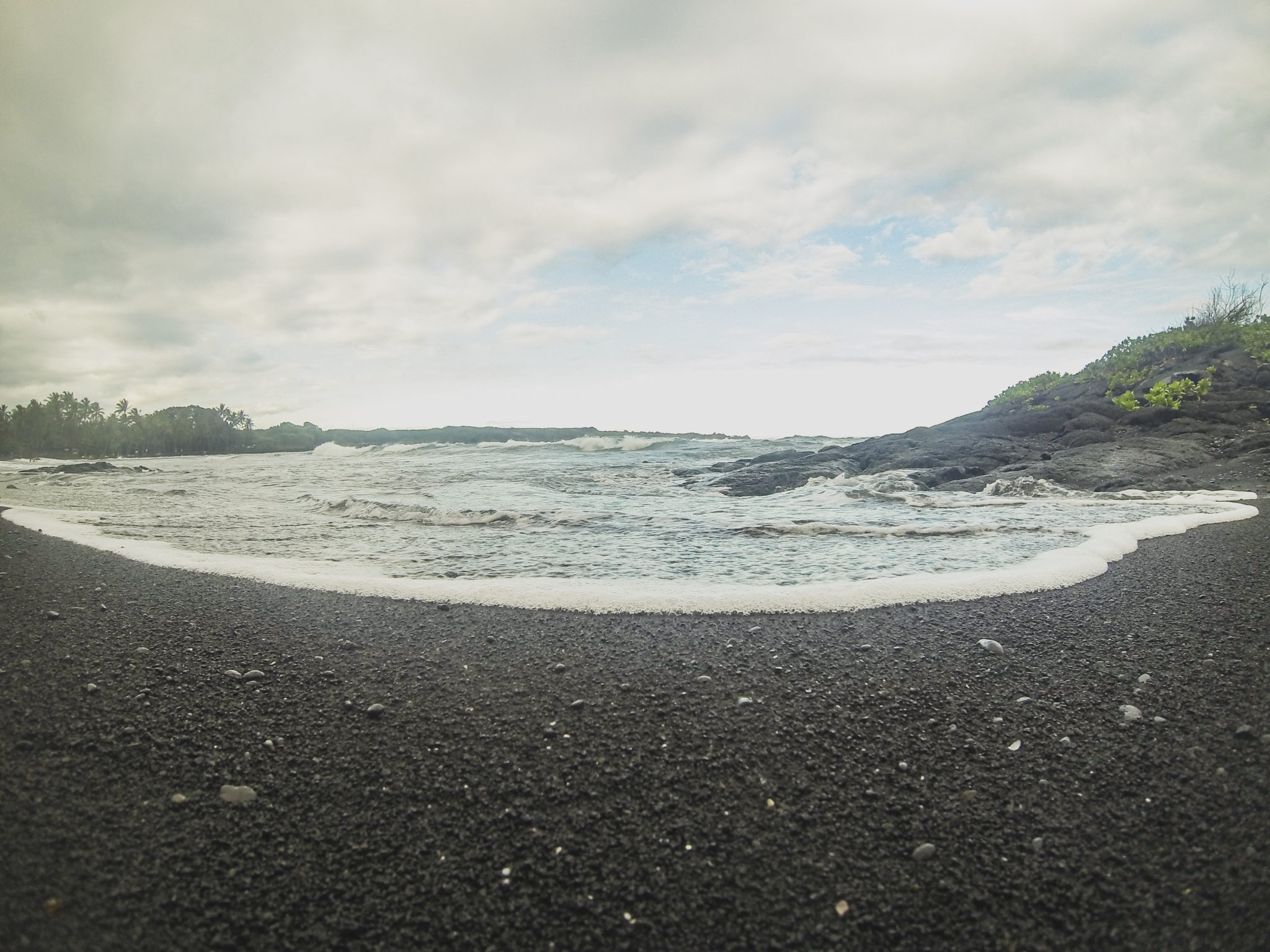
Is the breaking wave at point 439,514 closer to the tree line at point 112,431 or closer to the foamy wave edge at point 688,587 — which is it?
the foamy wave edge at point 688,587

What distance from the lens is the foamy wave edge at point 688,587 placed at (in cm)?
466

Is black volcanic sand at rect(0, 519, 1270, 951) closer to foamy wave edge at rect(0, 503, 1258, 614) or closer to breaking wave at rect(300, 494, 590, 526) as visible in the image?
foamy wave edge at rect(0, 503, 1258, 614)

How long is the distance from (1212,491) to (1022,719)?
34.9 ft

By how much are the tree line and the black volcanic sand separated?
61.3 m

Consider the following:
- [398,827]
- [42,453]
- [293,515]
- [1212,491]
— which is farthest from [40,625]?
[42,453]

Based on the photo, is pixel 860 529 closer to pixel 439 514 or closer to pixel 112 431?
pixel 439 514

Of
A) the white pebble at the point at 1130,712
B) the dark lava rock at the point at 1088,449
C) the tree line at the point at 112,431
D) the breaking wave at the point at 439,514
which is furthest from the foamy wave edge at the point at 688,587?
the tree line at the point at 112,431

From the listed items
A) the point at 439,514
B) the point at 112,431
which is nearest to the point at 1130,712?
the point at 439,514

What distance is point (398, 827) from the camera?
84.1 inches

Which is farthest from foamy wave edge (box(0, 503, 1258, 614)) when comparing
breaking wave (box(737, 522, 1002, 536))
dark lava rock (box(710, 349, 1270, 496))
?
dark lava rock (box(710, 349, 1270, 496))

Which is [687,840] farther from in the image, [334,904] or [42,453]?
[42,453]

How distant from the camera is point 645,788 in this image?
2330 millimetres

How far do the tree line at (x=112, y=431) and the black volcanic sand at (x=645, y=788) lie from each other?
201 feet

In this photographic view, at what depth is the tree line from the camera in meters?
49.5
